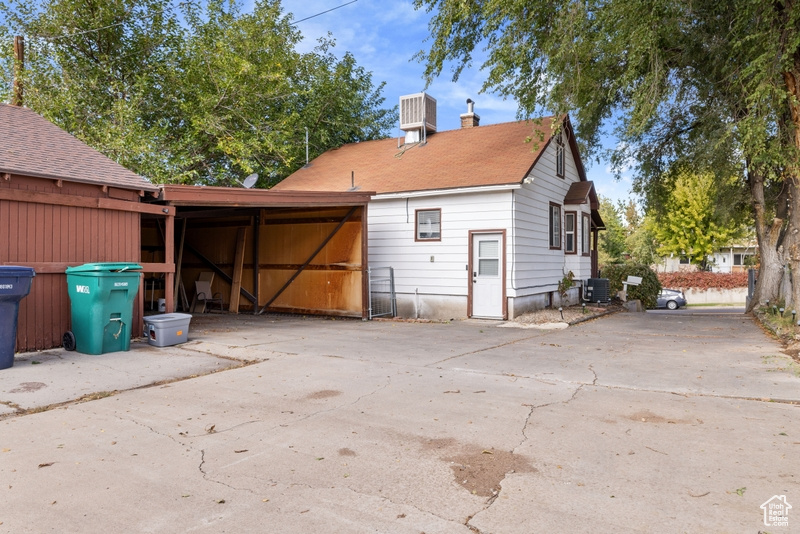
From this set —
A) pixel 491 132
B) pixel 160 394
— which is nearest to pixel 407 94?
pixel 491 132

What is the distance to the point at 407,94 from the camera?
1758 cm

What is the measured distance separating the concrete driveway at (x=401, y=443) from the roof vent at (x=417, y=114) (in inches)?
429

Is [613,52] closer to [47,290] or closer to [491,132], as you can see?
[491,132]

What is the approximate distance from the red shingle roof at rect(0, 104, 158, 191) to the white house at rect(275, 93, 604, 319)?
20.2 feet

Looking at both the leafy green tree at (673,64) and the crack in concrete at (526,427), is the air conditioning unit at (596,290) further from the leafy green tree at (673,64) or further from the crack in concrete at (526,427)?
the crack in concrete at (526,427)

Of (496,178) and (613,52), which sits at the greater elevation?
(613,52)

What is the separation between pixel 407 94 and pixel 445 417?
46.4 ft

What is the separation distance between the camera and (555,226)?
53.6 ft

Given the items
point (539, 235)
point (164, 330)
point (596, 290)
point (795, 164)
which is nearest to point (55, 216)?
point (164, 330)

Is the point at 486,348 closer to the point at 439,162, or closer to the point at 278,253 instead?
the point at 439,162

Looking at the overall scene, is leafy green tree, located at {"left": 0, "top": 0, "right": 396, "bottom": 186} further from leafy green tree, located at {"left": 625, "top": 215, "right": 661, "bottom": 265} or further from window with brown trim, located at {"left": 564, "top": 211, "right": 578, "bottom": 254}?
leafy green tree, located at {"left": 625, "top": 215, "right": 661, "bottom": 265}

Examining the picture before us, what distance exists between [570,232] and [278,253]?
360 inches

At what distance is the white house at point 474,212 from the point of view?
13648 mm

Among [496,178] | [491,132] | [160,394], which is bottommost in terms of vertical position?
[160,394]
